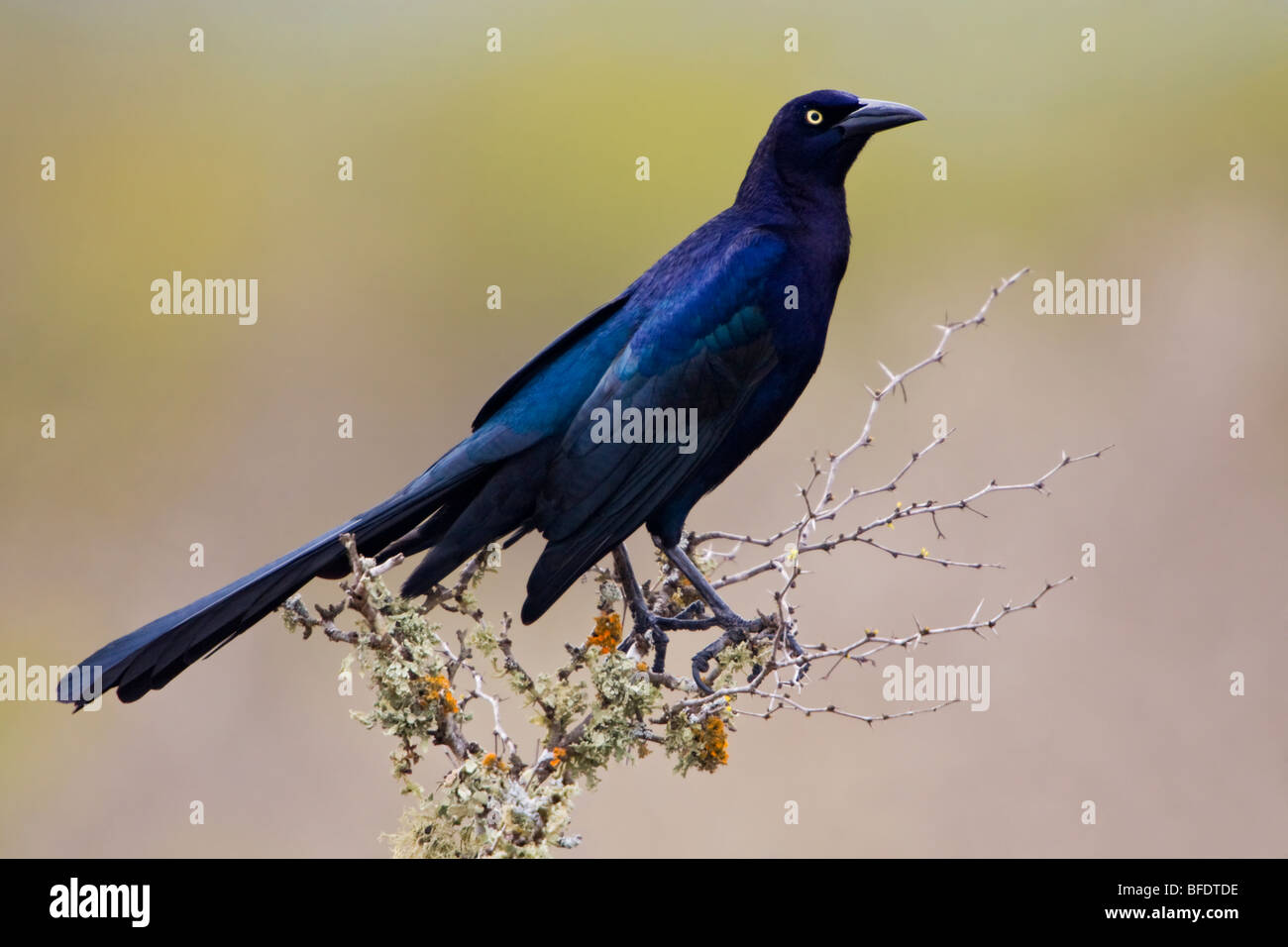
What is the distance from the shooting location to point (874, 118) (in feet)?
16.5

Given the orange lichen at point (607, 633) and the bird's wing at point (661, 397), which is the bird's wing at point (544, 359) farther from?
the orange lichen at point (607, 633)

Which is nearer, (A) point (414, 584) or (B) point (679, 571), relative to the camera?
(A) point (414, 584)

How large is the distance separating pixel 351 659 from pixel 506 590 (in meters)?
6.87

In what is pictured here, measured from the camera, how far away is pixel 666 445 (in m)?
4.68

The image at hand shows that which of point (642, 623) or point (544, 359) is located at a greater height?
point (544, 359)

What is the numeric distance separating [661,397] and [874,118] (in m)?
1.40

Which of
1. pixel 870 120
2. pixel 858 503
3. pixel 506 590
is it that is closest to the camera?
pixel 870 120

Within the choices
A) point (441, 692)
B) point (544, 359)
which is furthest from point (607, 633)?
point (544, 359)

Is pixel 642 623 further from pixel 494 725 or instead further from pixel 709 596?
pixel 494 725

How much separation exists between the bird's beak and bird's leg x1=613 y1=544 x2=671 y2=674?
1.86 meters

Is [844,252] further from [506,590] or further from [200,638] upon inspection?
[506,590]

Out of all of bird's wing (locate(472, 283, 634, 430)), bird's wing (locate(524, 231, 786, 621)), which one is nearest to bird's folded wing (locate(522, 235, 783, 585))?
bird's wing (locate(524, 231, 786, 621))

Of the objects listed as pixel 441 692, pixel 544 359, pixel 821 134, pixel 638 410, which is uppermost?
pixel 821 134

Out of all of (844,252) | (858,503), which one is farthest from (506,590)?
(844,252)
